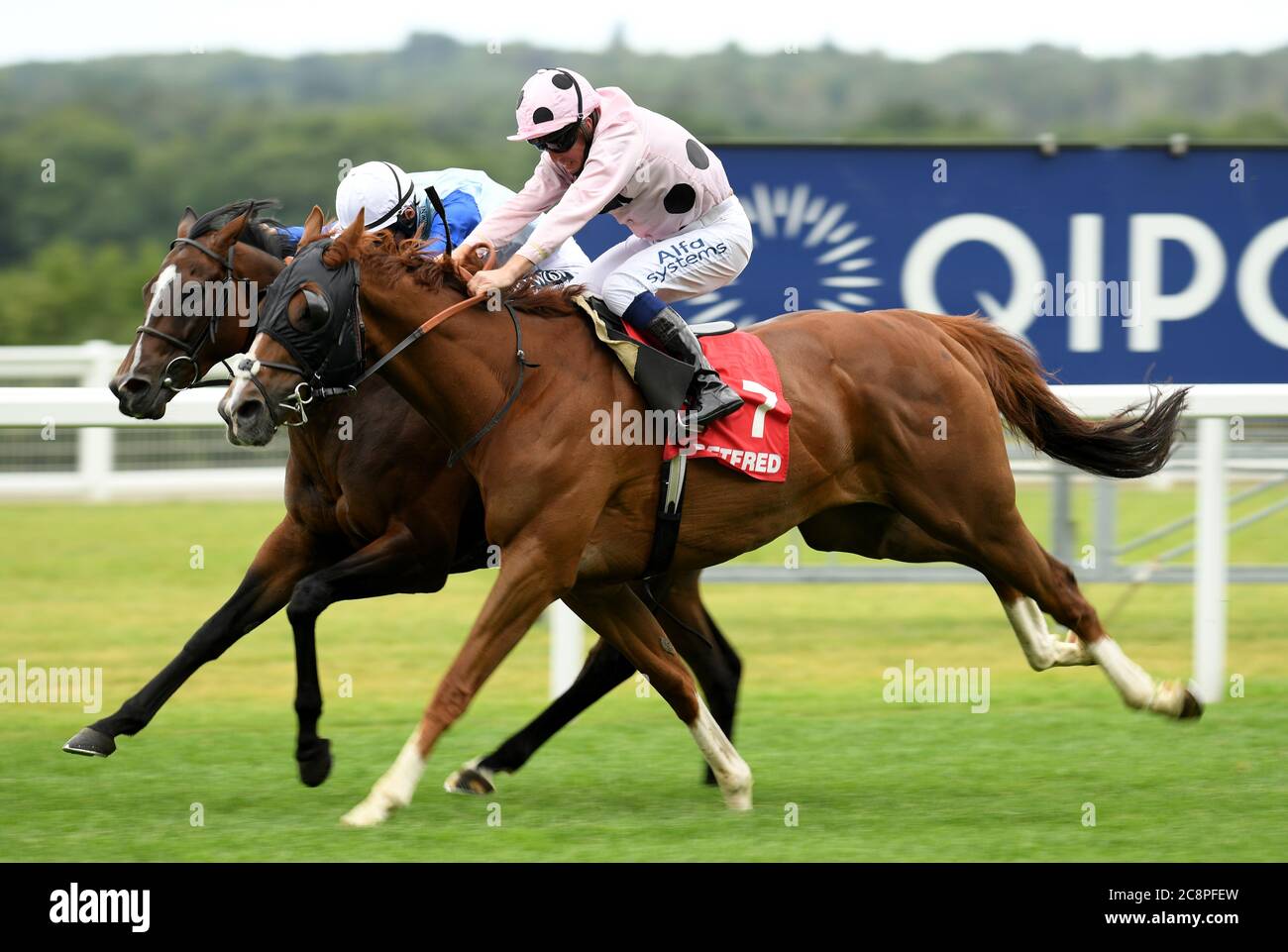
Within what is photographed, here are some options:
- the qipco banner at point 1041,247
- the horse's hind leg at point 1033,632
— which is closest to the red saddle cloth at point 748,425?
the horse's hind leg at point 1033,632

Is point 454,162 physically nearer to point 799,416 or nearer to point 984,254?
point 984,254

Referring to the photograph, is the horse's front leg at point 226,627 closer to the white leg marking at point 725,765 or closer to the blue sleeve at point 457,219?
the blue sleeve at point 457,219

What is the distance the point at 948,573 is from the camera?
8.14 metres

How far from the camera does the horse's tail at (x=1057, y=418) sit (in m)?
5.55

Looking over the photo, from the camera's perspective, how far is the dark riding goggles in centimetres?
492

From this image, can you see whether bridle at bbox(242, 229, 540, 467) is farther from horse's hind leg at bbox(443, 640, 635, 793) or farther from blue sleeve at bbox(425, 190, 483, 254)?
horse's hind leg at bbox(443, 640, 635, 793)

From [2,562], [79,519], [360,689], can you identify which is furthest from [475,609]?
[79,519]

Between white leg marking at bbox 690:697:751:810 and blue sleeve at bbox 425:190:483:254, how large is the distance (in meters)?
1.63

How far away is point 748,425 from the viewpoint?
490cm

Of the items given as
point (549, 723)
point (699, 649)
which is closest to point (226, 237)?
point (549, 723)

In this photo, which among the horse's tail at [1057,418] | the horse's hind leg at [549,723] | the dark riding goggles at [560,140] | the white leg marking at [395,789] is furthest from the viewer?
the horse's tail at [1057,418]

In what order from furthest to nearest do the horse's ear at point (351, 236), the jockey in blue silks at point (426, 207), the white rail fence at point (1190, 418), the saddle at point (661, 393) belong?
1. the white rail fence at point (1190, 418)
2. the jockey in blue silks at point (426, 207)
3. the saddle at point (661, 393)
4. the horse's ear at point (351, 236)

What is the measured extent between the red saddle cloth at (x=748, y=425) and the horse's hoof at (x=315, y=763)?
1.26 meters

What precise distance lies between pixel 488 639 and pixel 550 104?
1410 millimetres
